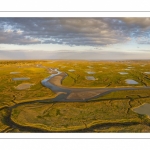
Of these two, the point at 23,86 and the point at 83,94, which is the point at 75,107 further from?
the point at 23,86

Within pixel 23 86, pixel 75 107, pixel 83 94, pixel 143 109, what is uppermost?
pixel 23 86

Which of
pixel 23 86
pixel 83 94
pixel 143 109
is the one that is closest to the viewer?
pixel 143 109

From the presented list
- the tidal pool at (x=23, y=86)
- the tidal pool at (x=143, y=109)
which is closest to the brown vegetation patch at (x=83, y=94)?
the tidal pool at (x=143, y=109)

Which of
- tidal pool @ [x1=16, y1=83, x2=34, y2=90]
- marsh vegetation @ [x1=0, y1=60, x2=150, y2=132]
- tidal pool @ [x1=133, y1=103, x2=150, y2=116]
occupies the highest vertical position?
tidal pool @ [x1=16, y1=83, x2=34, y2=90]

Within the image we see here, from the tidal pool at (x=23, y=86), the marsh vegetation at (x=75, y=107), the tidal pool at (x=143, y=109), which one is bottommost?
the tidal pool at (x=143, y=109)

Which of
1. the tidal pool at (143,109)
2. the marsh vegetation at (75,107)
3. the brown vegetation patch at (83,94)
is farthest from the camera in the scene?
the brown vegetation patch at (83,94)

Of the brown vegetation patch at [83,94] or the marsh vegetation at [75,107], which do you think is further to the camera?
the brown vegetation patch at [83,94]

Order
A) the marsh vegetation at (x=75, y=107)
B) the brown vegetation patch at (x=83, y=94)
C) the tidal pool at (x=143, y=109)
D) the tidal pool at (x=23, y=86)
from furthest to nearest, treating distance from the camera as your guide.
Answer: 1. the tidal pool at (x=23, y=86)
2. the brown vegetation patch at (x=83, y=94)
3. the tidal pool at (x=143, y=109)
4. the marsh vegetation at (x=75, y=107)

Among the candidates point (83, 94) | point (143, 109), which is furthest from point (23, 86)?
point (143, 109)

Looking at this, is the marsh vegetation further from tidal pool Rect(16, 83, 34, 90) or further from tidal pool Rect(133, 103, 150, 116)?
tidal pool Rect(133, 103, 150, 116)

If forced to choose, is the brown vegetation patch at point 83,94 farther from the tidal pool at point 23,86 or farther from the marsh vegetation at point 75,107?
the tidal pool at point 23,86

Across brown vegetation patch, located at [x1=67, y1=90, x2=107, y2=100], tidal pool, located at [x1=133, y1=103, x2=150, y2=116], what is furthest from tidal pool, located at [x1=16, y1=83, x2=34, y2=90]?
tidal pool, located at [x1=133, y1=103, x2=150, y2=116]
